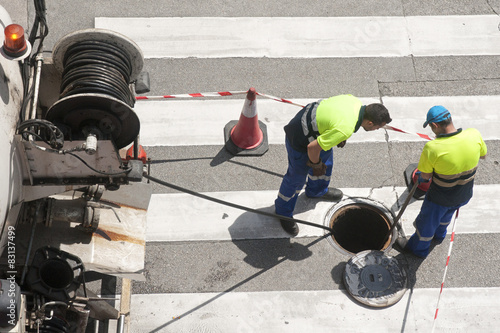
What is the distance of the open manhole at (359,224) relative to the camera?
659 cm

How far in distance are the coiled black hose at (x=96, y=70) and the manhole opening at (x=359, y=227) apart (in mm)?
2942

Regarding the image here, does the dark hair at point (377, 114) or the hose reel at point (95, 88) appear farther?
the dark hair at point (377, 114)

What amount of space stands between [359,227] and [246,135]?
69.7 inches

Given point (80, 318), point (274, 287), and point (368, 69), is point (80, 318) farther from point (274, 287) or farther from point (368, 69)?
point (368, 69)

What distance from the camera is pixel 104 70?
476 cm

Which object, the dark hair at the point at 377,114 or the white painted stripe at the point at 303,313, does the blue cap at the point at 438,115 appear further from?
the white painted stripe at the point at 303,313

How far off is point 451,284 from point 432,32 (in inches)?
152

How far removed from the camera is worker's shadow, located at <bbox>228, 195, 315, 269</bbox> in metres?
6.25

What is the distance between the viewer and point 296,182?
5.98 metres

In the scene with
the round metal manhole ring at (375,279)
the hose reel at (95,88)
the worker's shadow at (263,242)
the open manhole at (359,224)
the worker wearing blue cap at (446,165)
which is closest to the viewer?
the hose reel at (95,88)

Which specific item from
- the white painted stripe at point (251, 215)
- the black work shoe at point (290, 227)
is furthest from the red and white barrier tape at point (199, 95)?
the black work shoe at point (290, 227)

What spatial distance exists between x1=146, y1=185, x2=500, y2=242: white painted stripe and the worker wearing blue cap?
0.76 metres

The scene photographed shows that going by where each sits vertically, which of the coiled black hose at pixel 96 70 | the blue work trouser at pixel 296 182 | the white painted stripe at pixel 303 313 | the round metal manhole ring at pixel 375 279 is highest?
the coiled black hose at pixel 96 70

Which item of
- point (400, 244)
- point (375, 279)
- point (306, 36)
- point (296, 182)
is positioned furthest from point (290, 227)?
point (306, 36)
